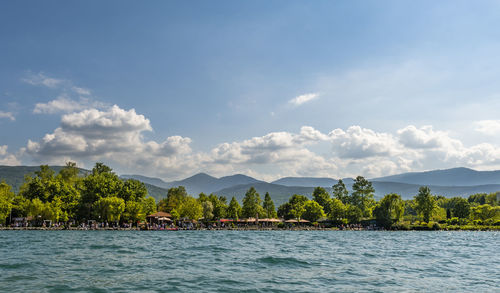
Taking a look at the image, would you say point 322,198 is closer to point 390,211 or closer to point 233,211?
point 390,211

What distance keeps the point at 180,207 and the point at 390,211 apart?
6090 cm

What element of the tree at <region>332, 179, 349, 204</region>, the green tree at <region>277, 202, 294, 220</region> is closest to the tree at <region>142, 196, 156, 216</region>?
the green tree at <region>277, 202, 294, 220</region>

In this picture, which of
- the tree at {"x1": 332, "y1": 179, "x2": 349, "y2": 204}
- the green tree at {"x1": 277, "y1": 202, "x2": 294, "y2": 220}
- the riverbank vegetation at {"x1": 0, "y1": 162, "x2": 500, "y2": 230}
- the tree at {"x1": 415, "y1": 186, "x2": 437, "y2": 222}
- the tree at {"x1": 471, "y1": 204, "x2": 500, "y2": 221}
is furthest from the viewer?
the tree at {"x1": 332, "y1": 179, "x2": 349, "y2": 204}

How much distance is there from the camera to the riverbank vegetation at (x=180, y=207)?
284 ft

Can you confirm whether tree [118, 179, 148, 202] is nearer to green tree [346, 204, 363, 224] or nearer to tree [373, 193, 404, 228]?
green tree [346, 204, 363, 224]

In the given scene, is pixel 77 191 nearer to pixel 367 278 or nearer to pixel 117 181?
pixel 117 181

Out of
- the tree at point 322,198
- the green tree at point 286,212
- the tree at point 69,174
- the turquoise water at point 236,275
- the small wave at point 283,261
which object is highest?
the tree at point 69,174

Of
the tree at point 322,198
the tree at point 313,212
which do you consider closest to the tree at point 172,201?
the tree at point 313,212

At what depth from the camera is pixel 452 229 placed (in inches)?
4311

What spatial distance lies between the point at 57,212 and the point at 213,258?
69162mm

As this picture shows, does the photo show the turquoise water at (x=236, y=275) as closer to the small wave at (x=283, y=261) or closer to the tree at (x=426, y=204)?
the small wave at (x=283, y=261)

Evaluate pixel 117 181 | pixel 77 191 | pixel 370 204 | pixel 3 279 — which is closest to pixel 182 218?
pixel 117 181

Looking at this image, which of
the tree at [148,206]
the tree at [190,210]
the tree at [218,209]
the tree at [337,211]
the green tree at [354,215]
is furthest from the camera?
the tree at [218,209]

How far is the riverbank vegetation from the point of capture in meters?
86.6
